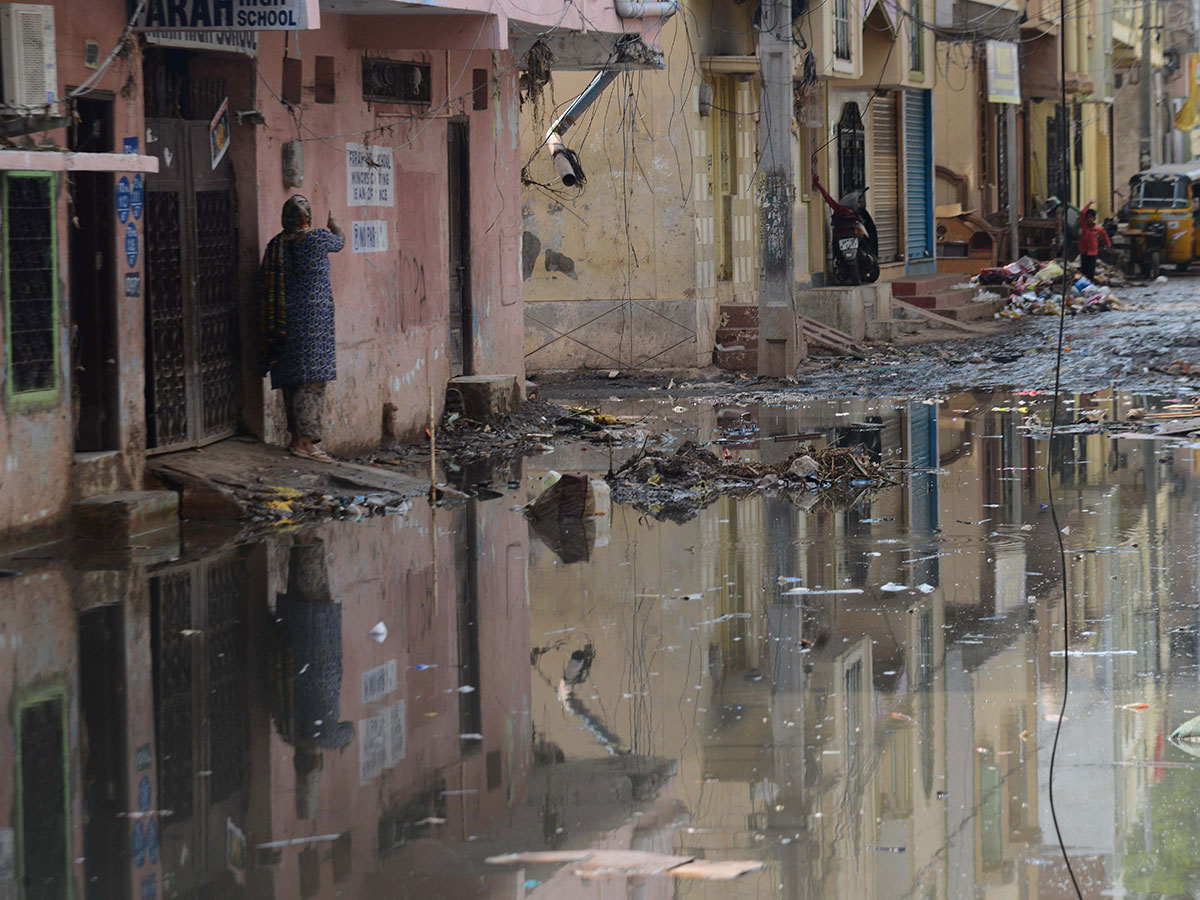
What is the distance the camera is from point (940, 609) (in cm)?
744

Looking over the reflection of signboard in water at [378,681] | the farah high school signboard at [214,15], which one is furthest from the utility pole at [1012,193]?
the reflection of signboard in water at [378,681]

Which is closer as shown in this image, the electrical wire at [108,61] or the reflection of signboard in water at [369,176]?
the electrical wire at [108,61]

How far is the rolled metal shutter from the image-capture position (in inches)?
1148

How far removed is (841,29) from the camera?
24.3 m

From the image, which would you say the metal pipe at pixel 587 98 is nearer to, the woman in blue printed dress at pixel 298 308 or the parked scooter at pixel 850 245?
the woman in blue printed dress at pixel 298 308

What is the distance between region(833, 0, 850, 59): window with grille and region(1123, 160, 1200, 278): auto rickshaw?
38.5ft

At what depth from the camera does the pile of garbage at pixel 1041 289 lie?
1104 inches

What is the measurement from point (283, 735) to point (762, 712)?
5.37ft

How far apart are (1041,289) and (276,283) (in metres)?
21.1

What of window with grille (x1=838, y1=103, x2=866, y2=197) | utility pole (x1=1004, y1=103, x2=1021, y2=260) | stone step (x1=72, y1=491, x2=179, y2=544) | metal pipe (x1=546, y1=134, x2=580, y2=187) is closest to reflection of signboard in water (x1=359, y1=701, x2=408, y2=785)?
stone step (x1=72, y1=491, x2=179, y2=544)

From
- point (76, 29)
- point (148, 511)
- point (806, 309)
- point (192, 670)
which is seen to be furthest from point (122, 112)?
point (806, 309)

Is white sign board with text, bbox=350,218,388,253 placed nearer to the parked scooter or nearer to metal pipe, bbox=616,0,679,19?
metal pipe, bbox=616,0,679,19

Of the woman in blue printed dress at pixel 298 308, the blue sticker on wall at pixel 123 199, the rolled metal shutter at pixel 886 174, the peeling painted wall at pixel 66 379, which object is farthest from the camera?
the rolled metal shutter at pixel 886 174

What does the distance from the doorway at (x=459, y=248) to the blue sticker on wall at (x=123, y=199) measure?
5308 millimetres
